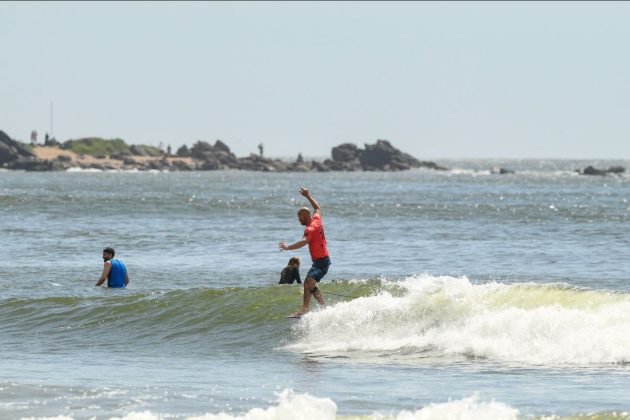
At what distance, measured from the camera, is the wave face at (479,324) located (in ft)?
53.4

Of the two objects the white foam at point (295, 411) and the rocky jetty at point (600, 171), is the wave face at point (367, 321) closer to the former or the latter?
the white foam at point (295, 411)

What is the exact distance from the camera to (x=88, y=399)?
13.2 metres

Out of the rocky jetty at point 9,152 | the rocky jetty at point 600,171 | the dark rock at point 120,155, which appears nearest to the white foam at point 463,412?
the rocky jetty at point 9,152

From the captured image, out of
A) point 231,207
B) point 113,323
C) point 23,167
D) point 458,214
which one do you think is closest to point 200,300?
point 113,323

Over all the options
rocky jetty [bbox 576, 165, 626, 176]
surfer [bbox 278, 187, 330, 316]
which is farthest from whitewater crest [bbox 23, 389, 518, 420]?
rocky jetty [bbox 576, 165, 626, 176]

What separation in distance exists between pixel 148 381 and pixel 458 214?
166 feet

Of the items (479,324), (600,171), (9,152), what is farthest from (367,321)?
(600,171)

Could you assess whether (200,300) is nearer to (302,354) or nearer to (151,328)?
(151,328)

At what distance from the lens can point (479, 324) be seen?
17.5 m

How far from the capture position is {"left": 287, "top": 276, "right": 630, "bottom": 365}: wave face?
16.3 meters

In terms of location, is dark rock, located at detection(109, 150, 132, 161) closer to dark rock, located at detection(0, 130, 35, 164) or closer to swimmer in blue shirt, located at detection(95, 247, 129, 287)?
dark rock, located at detection(0, 130, 35, 164)

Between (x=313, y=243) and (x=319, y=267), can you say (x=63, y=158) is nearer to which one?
(x=319, y=267)

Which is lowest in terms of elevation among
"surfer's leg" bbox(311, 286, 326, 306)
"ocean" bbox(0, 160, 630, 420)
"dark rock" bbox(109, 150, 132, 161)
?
"ocean" bbox(0, 160, 630, 420)

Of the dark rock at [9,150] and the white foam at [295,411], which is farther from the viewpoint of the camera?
the dark rock at [9,150]
